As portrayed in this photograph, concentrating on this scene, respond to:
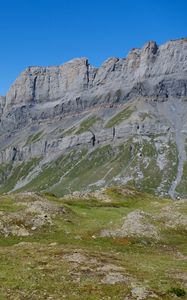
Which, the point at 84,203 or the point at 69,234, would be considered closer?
the point at 69,234

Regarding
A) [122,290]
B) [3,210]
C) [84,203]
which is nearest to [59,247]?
[122,290]

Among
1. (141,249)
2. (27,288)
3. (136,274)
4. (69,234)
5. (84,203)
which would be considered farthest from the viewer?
(84,203)

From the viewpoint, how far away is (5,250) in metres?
47.9

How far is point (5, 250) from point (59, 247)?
619cm

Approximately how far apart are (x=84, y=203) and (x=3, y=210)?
869 inches

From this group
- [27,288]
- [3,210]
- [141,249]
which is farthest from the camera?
[3,210]

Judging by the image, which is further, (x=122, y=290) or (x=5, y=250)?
(x=5, y=250)

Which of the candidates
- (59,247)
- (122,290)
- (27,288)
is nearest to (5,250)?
(59,247)

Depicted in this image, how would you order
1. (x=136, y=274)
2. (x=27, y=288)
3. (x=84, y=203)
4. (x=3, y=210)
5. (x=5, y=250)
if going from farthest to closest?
1. (x=84, y=203)
2. (x=3, y=210)
3. (x=5, y=250)
4. (x=136, y=274)
5. (x=27, y=288)

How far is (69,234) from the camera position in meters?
59.5

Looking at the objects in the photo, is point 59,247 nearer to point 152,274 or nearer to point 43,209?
point 152,274

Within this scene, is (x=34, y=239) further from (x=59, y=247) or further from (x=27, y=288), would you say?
(x=27, y=288)

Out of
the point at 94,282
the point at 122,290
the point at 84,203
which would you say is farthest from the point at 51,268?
the point at 84,203

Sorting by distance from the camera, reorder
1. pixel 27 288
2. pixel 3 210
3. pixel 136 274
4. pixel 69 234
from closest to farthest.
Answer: pixel 27 288 → pixel 136 274 → pixel 69 234 → pixel 3 210
